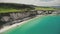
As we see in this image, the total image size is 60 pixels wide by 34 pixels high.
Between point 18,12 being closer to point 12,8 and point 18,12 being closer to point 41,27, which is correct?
point 12,8

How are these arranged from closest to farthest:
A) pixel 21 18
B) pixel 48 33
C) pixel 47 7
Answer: pixel 48 33
pixel 21 18
pixel 47 7

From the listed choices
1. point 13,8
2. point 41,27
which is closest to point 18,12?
point 13,8

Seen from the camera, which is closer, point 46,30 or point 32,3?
point 46,30

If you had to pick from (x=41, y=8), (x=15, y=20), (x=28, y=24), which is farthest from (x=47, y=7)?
(x=15, y=20)

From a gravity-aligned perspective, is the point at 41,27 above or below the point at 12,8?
below

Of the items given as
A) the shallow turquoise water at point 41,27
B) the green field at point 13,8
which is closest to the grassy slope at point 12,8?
the green field at point 13,8

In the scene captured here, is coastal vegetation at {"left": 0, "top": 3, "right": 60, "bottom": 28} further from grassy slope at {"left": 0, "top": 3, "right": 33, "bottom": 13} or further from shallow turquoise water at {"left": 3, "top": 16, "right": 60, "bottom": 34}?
shallow turquoise water at {"left": 3, "top": 16, "right": 60, "bottom": 34}

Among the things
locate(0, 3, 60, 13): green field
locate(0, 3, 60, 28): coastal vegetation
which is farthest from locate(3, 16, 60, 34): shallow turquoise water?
locate(0, 3, 60, 13): green field

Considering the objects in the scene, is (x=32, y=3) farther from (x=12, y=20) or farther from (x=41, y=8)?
(x=12, y=20)
